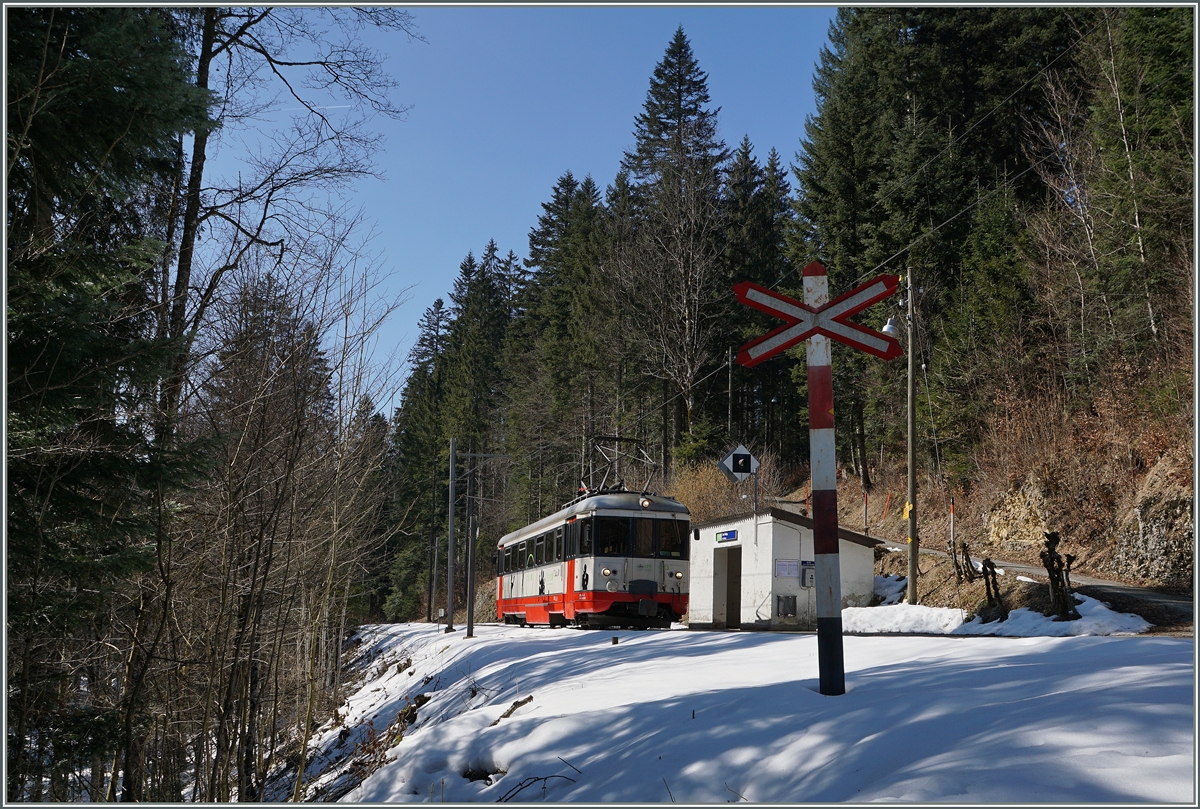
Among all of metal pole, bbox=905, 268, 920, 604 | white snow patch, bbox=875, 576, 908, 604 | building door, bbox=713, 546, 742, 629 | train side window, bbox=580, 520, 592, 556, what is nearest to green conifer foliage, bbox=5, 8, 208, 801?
train side window, bbox=580, 520, 592, 556

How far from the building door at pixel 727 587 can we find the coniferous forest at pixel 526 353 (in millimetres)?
3530

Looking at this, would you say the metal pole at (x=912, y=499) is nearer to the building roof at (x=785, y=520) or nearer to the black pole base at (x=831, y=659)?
the building roof at (x=785, y=520)

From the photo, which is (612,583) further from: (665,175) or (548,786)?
(665,175)

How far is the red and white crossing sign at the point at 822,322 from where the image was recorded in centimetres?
590

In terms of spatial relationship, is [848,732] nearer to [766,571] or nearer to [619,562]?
[766,571]

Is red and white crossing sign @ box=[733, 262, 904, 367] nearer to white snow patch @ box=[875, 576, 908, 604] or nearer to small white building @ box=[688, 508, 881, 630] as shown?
small white building @ box=[688, 508, 881, 630]

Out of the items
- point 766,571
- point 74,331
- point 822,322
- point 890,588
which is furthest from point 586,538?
point 74,331

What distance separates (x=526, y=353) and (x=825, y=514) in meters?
50.1

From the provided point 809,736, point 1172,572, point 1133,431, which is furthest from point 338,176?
point 1133,431

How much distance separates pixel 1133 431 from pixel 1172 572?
5.15 meters

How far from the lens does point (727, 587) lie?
20.6 meters

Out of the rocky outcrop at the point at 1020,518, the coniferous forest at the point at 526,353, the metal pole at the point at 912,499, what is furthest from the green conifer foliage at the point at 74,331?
the rocky outcrop at the point at 1020,518

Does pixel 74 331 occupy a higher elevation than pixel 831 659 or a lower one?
higher

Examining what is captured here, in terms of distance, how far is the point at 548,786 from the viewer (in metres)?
5.89
